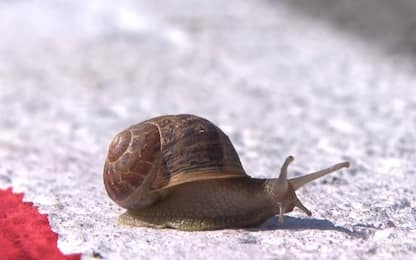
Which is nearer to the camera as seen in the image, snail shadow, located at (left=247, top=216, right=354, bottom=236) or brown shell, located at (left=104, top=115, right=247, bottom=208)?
brown shell, located at (left=104, top=115, right=247, bottom=208)

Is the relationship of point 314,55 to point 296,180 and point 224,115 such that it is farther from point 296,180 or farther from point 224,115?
point 296,180

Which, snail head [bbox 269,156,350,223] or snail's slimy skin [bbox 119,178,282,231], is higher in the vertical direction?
snail head [bbox 269,156,350,223]

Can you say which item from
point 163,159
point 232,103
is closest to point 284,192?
point 163,159

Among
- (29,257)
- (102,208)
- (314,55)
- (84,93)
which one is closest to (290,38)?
(314,55)

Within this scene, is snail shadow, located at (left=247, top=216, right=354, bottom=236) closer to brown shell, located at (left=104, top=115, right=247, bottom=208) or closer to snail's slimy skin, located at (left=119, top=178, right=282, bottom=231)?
snail's slimy skin, located at (left=119, top=178, right=282, bottom=231)

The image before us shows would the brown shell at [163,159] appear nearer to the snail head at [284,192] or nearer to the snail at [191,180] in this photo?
the snail at [191,180]

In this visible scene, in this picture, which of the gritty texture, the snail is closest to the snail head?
the snail
